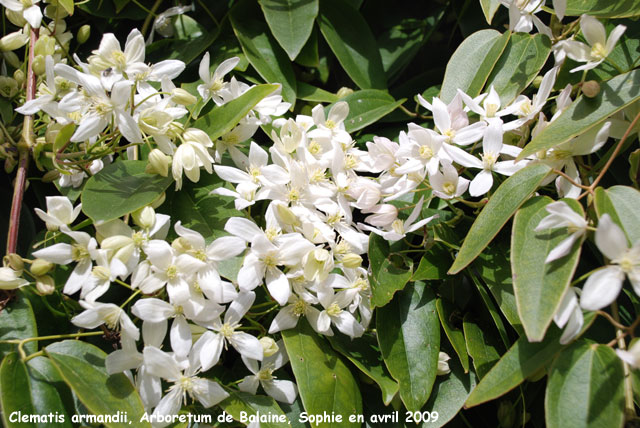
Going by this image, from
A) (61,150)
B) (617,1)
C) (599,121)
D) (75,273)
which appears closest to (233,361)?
(75,273)

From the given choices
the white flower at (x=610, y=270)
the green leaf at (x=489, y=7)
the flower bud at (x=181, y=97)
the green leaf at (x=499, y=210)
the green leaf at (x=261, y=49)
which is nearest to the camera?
the white flower at (x=610, y=270)

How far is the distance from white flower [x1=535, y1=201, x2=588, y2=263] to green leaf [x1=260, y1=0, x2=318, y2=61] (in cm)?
51

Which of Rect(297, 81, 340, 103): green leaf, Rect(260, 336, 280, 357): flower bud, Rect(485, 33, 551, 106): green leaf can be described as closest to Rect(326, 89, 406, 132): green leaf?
Rect(297, 81, 340, 103): green leaf

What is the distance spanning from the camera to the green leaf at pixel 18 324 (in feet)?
2.30

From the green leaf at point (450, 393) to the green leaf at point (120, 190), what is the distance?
455 mm

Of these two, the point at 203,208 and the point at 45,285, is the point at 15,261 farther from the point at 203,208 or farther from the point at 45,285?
the point at 203,208

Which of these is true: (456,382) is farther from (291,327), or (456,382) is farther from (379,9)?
(379,9)

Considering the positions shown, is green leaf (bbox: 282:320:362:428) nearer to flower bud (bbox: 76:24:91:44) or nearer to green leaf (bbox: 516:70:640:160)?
green leaf (bbox: 516:70:640:160)

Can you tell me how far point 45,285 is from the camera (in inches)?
28.1

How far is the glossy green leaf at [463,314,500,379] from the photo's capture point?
2.41ft

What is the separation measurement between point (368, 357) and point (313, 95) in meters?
0.48

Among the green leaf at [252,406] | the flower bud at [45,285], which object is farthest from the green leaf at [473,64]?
the flower bud at [45,285]

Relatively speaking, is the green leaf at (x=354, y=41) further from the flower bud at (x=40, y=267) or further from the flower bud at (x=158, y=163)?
the flower bud at (x=40, y=267)

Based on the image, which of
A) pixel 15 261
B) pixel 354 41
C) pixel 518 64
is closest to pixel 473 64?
pixel 518 64
